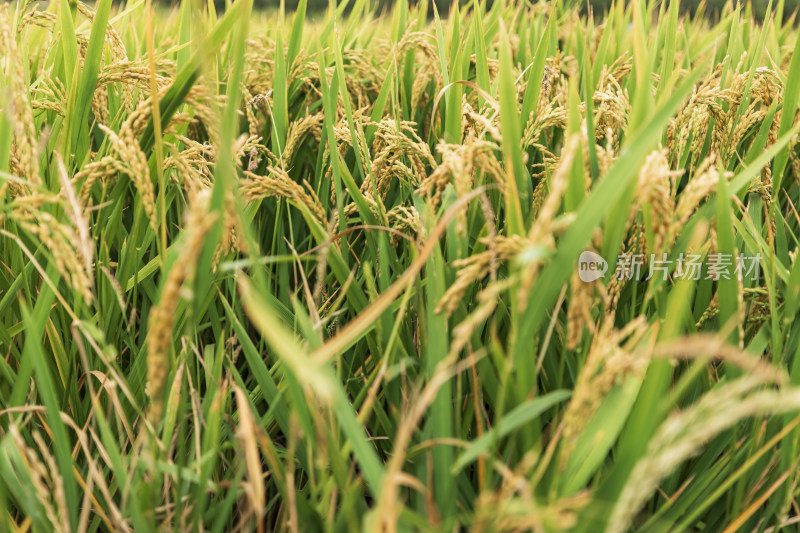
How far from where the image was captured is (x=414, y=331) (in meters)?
0.93

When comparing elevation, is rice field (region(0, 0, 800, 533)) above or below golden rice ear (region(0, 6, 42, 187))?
below

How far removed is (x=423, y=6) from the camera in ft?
6.70

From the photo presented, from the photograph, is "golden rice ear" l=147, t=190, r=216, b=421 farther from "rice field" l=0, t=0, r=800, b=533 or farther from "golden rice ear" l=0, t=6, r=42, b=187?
"golden rice ear" l=0, t=6, r=42, b=187

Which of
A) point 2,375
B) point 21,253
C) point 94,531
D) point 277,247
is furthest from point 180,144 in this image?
point 94,531

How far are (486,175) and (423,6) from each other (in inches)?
49.0

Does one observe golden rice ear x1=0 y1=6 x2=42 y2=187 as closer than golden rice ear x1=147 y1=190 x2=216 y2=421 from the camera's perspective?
No

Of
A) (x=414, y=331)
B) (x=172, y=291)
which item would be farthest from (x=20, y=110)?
(x=414, y=331)

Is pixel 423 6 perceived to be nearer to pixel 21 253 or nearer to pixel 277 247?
pixel 277 247

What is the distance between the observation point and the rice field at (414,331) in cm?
55

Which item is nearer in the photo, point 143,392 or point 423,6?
point 143,392

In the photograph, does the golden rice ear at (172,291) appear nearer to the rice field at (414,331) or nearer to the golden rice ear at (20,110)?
the rice field at (414,331)

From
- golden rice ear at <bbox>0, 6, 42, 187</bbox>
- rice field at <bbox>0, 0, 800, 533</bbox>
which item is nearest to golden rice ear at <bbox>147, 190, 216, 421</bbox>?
rice field at <bbox>0, 0, 800, 533</bbox>

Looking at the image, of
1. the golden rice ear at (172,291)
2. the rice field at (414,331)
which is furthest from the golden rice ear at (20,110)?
the golden rice ear at (172,291)

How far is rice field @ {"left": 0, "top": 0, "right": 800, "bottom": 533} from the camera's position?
Result: 0.55 meters
